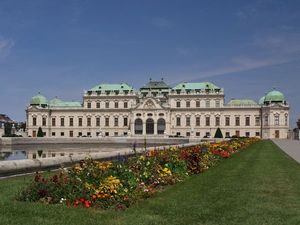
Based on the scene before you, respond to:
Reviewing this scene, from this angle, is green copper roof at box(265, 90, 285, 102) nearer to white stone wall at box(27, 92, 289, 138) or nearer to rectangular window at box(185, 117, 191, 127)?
white stone wall at box(27, 92, 289, 138)

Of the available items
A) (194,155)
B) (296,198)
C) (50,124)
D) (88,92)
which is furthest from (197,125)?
(296,198)

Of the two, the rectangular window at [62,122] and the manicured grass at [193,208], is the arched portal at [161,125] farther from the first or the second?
the manicured grass at [193,208]

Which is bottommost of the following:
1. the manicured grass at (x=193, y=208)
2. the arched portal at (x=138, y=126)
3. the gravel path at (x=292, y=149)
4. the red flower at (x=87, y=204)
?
the gravel path at (x=292, y=149)

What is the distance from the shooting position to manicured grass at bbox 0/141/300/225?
783cm

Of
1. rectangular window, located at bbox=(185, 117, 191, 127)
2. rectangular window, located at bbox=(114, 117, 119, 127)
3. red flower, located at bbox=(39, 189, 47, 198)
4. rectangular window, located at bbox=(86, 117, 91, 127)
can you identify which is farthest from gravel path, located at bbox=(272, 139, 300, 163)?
rectangular window, located at bbox=(86, 117, 91, 127)

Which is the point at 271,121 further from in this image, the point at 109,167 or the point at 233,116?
the point at 109,167

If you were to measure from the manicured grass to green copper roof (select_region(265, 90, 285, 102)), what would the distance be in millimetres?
95792

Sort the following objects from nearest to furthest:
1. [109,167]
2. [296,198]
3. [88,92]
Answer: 1. [296,198]
2. [109,167]
3. [88,92]

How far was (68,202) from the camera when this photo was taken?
28.9ft

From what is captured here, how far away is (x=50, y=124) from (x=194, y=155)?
99.4 m

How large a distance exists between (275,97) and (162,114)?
96.9 feet

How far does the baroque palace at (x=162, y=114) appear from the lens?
340 feet

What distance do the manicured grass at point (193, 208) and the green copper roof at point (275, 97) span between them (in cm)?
9579

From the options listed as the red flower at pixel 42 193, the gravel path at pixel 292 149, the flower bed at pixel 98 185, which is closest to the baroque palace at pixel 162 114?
the gravel path at pixel 292 149
